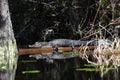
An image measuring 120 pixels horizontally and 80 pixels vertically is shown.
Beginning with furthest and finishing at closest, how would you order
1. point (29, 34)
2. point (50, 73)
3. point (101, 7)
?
point (29, 34) → point (101, 7) → point (50, 73)

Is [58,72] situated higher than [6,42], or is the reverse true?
[6,42]

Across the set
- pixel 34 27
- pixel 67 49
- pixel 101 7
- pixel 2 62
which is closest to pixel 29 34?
pixel 34 27

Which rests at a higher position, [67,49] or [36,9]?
[36,9]

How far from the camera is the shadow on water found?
6594mm

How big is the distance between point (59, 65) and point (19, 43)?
24.8 ft

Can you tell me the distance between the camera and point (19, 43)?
16.0 m

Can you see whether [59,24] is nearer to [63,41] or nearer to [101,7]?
[101,7]

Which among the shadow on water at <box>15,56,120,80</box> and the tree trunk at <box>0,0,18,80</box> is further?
the tree trunk at <box>0,0,18,80</box>

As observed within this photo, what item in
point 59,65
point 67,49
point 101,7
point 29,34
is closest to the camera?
point 59,65

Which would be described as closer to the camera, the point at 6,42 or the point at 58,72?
the point at 58,72

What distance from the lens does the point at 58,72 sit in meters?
7.47

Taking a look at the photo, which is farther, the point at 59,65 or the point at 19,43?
the point at 19,43

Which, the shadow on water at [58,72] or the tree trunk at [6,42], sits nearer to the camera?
the shadow on water at [58,72]

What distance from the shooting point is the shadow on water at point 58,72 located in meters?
6.59
